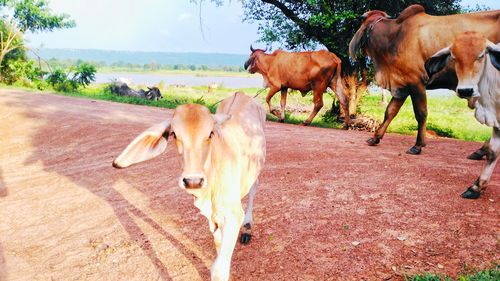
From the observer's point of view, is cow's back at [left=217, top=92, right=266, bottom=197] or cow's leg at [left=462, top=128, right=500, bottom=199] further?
cow's leg at [left=462, top=128, right=500, bottom=199]

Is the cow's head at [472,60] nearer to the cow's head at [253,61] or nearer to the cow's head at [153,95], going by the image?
the cow's head at [253,61]

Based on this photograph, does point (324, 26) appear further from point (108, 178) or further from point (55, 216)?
point (55, 216)

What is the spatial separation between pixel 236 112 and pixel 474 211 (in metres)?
2.38

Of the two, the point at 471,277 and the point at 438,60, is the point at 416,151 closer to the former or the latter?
the point at 438,60

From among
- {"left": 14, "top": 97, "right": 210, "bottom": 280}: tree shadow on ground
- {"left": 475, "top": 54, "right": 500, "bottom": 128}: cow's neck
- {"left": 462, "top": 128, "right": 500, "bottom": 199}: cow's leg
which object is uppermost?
{"left": 475, "top": 54, "right": 500, "bottom": 128}: cow's neck

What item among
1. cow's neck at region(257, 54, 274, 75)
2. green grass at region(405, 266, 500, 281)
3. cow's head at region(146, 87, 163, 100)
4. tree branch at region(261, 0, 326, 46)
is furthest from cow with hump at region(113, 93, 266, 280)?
cow's head at region(146, 87, 163, 100)

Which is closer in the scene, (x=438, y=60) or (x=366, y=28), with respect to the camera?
(x=438, y=60)

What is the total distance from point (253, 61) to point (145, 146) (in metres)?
9.59

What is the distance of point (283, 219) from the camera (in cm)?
471

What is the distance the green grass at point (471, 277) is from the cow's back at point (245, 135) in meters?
1.46

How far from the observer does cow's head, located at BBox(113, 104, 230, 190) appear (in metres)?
2.95

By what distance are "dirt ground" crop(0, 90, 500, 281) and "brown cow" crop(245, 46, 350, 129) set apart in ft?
12.2

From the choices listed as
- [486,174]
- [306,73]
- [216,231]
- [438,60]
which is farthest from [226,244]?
[306,73]

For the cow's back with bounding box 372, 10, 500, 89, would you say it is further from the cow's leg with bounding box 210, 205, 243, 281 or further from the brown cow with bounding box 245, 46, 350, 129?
the cow's leg with bounding box 210, 205, 243, 281
